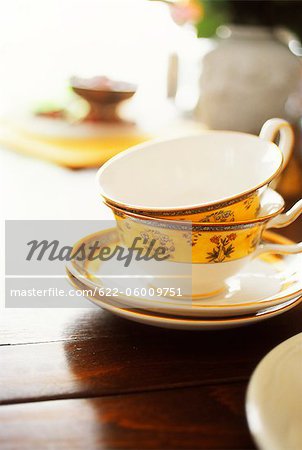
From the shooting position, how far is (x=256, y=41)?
1208 mm

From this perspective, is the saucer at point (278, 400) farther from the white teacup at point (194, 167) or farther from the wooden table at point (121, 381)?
the white teacup at point (194, 167)

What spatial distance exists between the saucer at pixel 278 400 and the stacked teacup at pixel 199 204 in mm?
106

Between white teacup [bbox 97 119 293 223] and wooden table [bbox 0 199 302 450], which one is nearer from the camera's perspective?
wooden table [bbox 0 199 302 450]

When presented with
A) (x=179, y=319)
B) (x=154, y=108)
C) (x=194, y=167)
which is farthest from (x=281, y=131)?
(x=154, y=108)

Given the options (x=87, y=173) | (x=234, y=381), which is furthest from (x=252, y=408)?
(x=87, y=173)

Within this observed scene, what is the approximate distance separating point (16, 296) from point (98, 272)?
0.26 ft

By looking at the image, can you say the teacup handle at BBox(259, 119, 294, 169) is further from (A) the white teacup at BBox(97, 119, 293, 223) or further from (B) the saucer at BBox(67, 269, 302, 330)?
(B) the saucer at BBox(67, 269, 302, 330)

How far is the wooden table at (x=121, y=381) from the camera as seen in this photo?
361 millimetres

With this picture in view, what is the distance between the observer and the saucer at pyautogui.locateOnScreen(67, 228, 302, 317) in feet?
A: 1.50

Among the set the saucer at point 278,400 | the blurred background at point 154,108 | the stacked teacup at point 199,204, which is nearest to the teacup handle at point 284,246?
the stacked teacup at point 199,204

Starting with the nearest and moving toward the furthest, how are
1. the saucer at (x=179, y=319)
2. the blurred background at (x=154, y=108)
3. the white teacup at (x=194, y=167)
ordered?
the saucer at (x=179, y=319) → the white teacup at (x=194, y=167) → the blurred background at (x=154, y=108)

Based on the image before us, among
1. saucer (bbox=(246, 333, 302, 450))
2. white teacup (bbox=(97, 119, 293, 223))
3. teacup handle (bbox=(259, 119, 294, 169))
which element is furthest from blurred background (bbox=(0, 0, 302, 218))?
saucer (bbox=(246, 333, 302, 450))

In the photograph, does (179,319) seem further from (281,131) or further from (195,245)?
(281,131)

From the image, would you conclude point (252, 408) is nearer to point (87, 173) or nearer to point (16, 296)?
point (16, 296)
